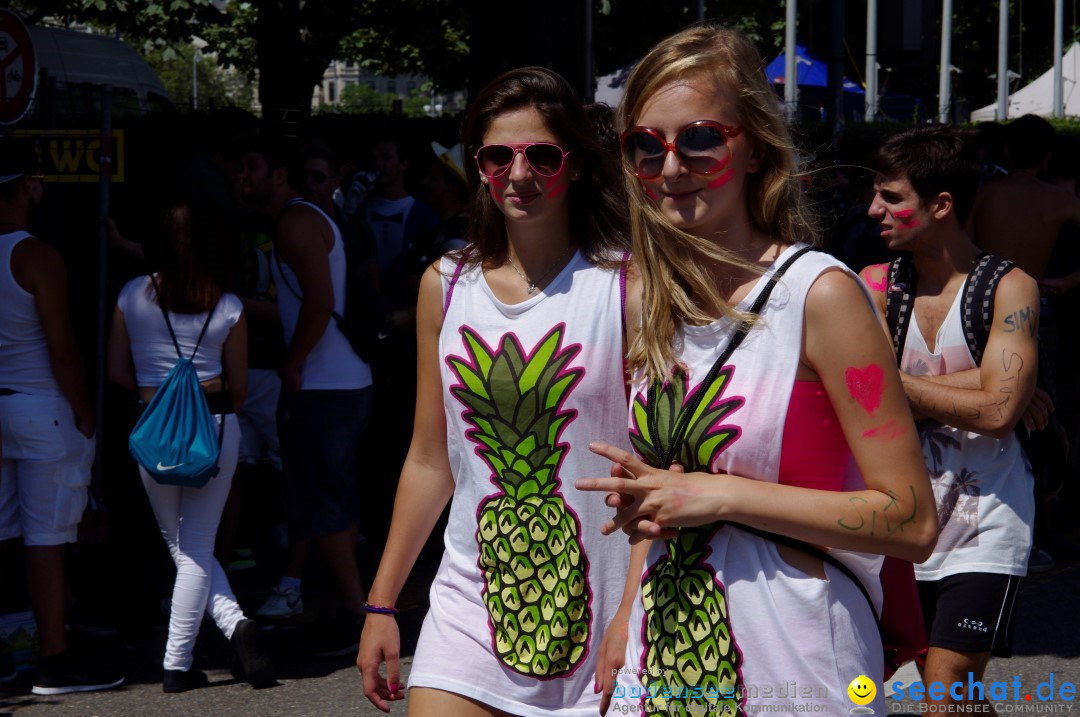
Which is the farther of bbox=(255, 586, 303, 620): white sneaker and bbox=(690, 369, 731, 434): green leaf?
bbox=(255, 586, 303, 620): white sneaker

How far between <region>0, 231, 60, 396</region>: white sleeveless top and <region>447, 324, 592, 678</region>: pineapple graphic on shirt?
306 centimetres

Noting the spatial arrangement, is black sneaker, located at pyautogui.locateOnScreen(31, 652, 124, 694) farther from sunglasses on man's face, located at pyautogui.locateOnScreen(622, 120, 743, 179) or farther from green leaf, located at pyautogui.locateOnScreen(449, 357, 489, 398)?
sunglasses on man's face, located at pyautogui.locateOnScreen(622, 120, 743, 179)

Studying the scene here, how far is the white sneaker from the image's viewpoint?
6.16 m

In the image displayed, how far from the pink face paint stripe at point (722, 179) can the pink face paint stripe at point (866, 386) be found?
40cm

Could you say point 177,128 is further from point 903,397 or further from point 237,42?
point 237,42

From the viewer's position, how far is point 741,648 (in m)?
2.13

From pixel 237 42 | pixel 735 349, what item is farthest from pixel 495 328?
pixel 237 42

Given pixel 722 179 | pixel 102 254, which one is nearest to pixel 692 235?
pixel 722 179

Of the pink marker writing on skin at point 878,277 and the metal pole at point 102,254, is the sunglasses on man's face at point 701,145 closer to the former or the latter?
the pink marker writing on skin at point 878,277

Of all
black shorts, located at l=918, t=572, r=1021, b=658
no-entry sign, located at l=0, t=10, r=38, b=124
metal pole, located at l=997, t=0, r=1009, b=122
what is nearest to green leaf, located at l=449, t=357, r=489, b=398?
black shorts, located at l=918, t=572, r=1021, b=658

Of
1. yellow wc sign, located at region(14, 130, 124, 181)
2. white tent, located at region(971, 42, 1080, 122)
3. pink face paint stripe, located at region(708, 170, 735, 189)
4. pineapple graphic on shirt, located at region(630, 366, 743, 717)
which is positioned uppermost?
white tent, located at region(971, 42, 1080, 122)

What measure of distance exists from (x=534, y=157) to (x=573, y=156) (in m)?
0.11

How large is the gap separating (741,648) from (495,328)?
1004 mm

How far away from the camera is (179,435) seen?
517cm
